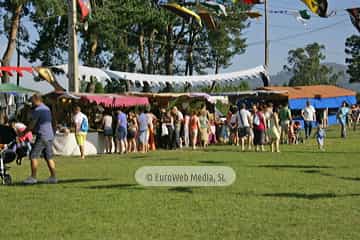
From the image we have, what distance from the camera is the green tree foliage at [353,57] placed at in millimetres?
80569

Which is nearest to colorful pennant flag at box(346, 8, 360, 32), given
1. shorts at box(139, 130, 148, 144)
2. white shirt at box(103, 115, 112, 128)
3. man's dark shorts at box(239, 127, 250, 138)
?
man's dark shorts at box(239, 127, 250, 138)

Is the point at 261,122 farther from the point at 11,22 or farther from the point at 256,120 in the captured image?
the point at 11,22

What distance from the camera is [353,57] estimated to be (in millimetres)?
81438

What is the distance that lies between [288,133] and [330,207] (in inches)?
655

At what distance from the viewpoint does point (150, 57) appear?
55.1 metres

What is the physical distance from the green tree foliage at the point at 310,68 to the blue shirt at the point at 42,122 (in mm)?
93215

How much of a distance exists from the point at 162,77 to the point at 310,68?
76254 millimetres

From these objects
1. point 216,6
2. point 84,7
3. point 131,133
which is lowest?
point 131,133

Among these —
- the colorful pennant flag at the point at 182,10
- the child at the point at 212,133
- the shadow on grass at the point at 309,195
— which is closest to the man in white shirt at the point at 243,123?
the colorful pennant flag at the point at 182,10

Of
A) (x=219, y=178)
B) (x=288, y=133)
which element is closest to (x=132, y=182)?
(x=219, y=178)

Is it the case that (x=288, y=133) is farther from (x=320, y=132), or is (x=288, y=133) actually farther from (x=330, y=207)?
(x=330, y=207)

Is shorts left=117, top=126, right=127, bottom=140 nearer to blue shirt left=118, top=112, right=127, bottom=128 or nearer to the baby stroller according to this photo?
blue shirt left=118, top=112, right=127, bottom=128

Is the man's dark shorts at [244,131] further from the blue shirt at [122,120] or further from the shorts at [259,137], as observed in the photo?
the blue shirt at [122,120]

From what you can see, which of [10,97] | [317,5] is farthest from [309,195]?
[10,97]
